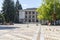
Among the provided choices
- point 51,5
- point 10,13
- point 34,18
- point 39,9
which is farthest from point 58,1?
point 34,18

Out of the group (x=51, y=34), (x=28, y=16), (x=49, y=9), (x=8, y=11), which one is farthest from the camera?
(x=28, y=16)

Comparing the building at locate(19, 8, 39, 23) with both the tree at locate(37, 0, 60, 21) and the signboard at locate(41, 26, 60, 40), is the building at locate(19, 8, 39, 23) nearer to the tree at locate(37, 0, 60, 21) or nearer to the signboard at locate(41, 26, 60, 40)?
the tree at locate(37, 0, 60, 21)

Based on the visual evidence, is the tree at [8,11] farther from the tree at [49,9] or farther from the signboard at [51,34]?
the signboard at [51,34]

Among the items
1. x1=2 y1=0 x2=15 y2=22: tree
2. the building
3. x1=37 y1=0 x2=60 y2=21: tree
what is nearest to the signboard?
x1=37 y1=0 x2=60 y2=21: tree

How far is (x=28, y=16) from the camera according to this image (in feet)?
477

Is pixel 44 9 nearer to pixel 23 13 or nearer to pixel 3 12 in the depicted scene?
pixel 3 12

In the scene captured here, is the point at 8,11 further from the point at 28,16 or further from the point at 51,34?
the point at 51,34

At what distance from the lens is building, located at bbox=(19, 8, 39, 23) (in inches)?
5659

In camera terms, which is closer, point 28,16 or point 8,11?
point 8,11

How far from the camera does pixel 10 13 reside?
10294 cm

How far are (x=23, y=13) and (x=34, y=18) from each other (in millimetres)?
9632

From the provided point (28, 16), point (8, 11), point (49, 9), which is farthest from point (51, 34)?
point (28, 16)

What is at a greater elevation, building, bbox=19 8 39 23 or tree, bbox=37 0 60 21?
tree, bbox=37 0 60 21

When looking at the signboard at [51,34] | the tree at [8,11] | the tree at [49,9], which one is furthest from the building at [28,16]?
the signboard at [51,34]
